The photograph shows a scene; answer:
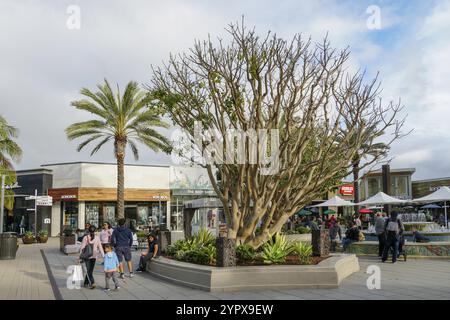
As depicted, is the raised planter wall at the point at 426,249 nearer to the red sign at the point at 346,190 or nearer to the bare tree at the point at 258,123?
the bare tree at the point at 258,123

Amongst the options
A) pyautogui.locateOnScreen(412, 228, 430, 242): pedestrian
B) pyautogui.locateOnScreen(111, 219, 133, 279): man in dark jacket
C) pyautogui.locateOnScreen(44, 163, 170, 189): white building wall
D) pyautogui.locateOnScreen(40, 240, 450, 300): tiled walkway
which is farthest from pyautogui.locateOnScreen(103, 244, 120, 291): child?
pyautogui.locateOnScreen(44, 163, 170, 189): white building wall

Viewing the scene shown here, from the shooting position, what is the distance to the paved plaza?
10.1 meters

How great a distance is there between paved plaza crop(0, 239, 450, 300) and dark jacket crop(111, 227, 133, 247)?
3.19 feet

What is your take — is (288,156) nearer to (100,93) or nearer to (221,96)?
(221,96)

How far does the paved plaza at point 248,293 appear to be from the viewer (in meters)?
10.1

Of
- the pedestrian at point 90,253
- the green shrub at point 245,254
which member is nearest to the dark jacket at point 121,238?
the pedestrian at point 90,253

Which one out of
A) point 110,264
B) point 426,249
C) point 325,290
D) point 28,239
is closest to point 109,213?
point 28,239

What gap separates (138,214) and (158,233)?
86.0 ft

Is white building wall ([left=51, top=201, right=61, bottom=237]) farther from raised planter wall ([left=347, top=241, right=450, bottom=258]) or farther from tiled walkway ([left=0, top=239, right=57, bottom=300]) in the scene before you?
raised planter wall ([left=347, top=241, right=450, bottom=258])

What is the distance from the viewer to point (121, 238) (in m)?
13.5

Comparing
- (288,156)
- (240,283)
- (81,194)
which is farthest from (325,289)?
(81,194)

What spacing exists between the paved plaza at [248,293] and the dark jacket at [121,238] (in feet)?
3.19

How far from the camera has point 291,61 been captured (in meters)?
14.6

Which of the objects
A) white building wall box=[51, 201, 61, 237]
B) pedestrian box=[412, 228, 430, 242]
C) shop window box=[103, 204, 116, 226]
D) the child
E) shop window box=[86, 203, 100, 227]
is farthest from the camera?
shop window box=[103, 204, 116, 226]
